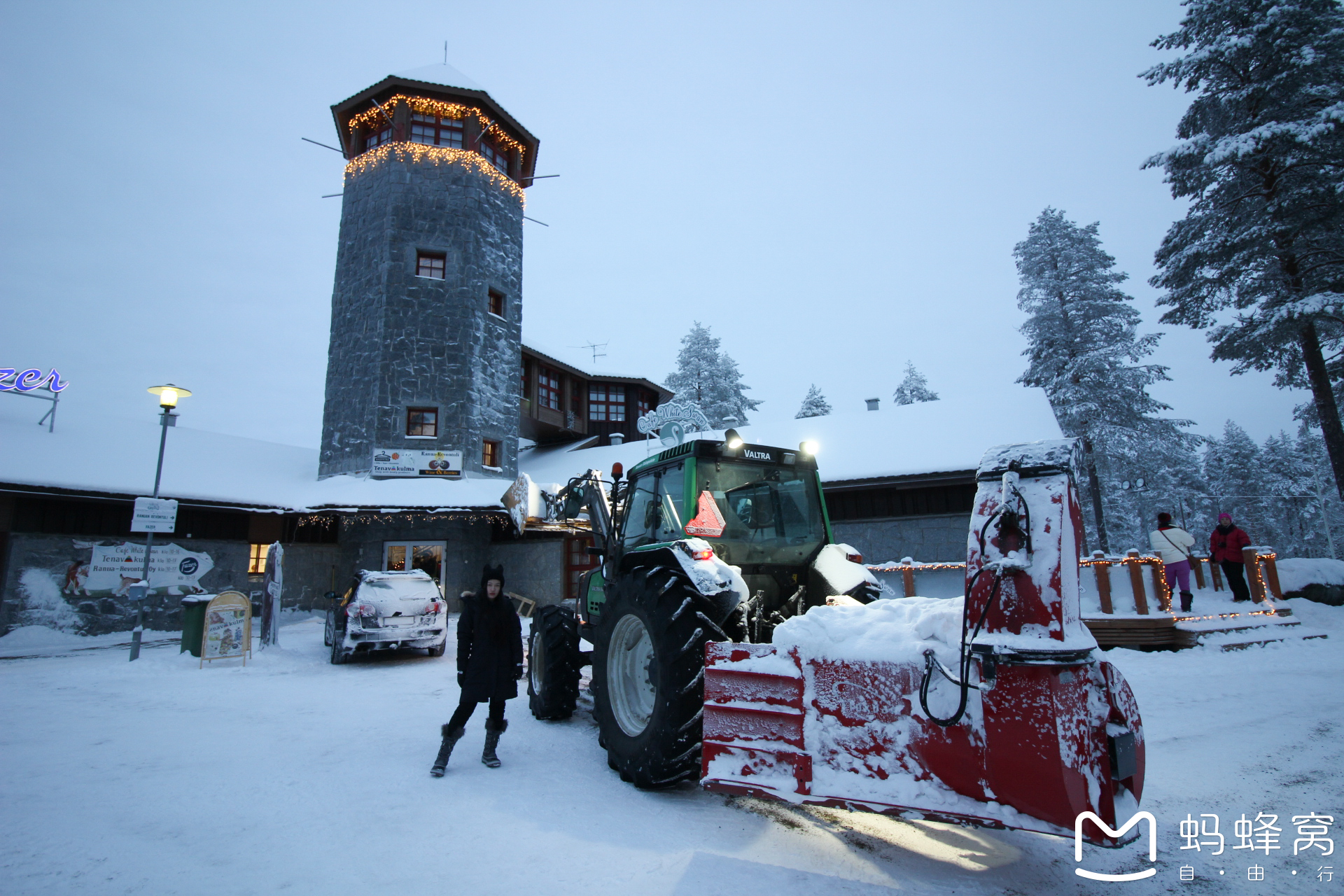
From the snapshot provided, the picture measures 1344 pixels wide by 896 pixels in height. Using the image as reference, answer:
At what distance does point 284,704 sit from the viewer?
25.1 feet

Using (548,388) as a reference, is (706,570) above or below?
below

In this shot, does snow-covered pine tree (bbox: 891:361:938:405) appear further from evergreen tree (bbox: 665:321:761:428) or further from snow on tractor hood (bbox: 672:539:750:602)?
snow on tractor hood (bbox: 672:539:750:602)

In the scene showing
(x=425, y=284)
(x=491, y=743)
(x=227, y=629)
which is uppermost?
(x=425, y=284)

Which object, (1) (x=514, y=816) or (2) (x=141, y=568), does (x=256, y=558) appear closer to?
(2) (x=141, y=568)

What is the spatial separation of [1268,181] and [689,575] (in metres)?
17.3

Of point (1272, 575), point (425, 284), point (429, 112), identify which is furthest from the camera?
point (429, 112)

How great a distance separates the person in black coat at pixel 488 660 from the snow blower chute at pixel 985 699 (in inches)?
96.9

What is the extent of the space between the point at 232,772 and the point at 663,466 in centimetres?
420

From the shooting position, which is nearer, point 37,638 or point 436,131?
point 37,638

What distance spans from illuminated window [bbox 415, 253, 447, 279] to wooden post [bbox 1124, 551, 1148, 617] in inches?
778

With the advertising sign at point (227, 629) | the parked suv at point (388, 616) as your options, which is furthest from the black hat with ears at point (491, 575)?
the advertising sign at point (227, 629)

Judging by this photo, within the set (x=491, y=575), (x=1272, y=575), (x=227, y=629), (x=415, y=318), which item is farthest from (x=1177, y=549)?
(x=415, y=318)

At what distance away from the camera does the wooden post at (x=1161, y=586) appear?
31.2ft

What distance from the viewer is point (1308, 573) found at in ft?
37.4
